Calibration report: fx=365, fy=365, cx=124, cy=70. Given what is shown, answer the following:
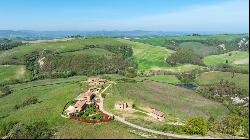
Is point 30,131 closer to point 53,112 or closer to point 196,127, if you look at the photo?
point 53,112

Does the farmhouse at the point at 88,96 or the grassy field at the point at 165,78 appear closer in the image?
the farmhouse at the point at 88,96

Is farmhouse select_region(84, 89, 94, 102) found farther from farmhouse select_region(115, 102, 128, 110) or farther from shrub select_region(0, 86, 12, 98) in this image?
shrub select_region(0, 86, 12, 98)

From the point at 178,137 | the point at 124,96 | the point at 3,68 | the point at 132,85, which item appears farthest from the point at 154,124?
the point at 3,68

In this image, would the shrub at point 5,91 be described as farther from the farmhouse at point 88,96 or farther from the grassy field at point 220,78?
the grassy field at point 220,78

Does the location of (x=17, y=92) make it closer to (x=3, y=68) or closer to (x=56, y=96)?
(x=56, y=96)

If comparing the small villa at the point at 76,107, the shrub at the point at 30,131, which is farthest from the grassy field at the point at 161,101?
the shrub at the point at 30,131

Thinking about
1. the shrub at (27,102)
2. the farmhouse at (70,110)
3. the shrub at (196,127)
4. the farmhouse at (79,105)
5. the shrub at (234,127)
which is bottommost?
the shrub at (27,102)
